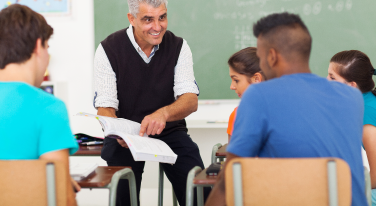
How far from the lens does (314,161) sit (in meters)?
1.03

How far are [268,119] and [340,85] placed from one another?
0.28 meters

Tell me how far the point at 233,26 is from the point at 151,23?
4.70 ft

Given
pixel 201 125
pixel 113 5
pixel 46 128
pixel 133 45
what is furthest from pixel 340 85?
pixel 113 5

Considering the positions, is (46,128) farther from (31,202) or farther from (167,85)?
(167,85)

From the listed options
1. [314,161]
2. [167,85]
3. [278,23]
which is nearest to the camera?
[314,161]

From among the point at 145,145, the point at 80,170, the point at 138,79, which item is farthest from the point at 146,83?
the point at 80,170

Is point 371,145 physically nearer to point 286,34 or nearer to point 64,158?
point 286,34

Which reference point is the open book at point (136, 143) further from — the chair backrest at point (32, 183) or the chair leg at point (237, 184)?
the chair leg at point (237, 184)

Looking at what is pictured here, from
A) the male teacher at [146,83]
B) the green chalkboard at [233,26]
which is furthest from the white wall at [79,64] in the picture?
the male teacher at [146,83]

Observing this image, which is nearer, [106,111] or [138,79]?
[106,111]

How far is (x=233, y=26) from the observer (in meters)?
3.46

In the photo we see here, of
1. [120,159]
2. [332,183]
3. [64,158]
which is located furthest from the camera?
[120,159]

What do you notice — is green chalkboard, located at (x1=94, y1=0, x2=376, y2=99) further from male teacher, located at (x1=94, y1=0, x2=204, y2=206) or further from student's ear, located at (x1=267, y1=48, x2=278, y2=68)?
student's ear, located at (x1=267, y1=48, x2=278, y2=68)

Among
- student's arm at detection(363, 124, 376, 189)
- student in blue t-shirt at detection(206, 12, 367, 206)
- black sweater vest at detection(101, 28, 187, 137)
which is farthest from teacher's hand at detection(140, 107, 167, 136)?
student's arm at detection(363, 124, 376, 189)
